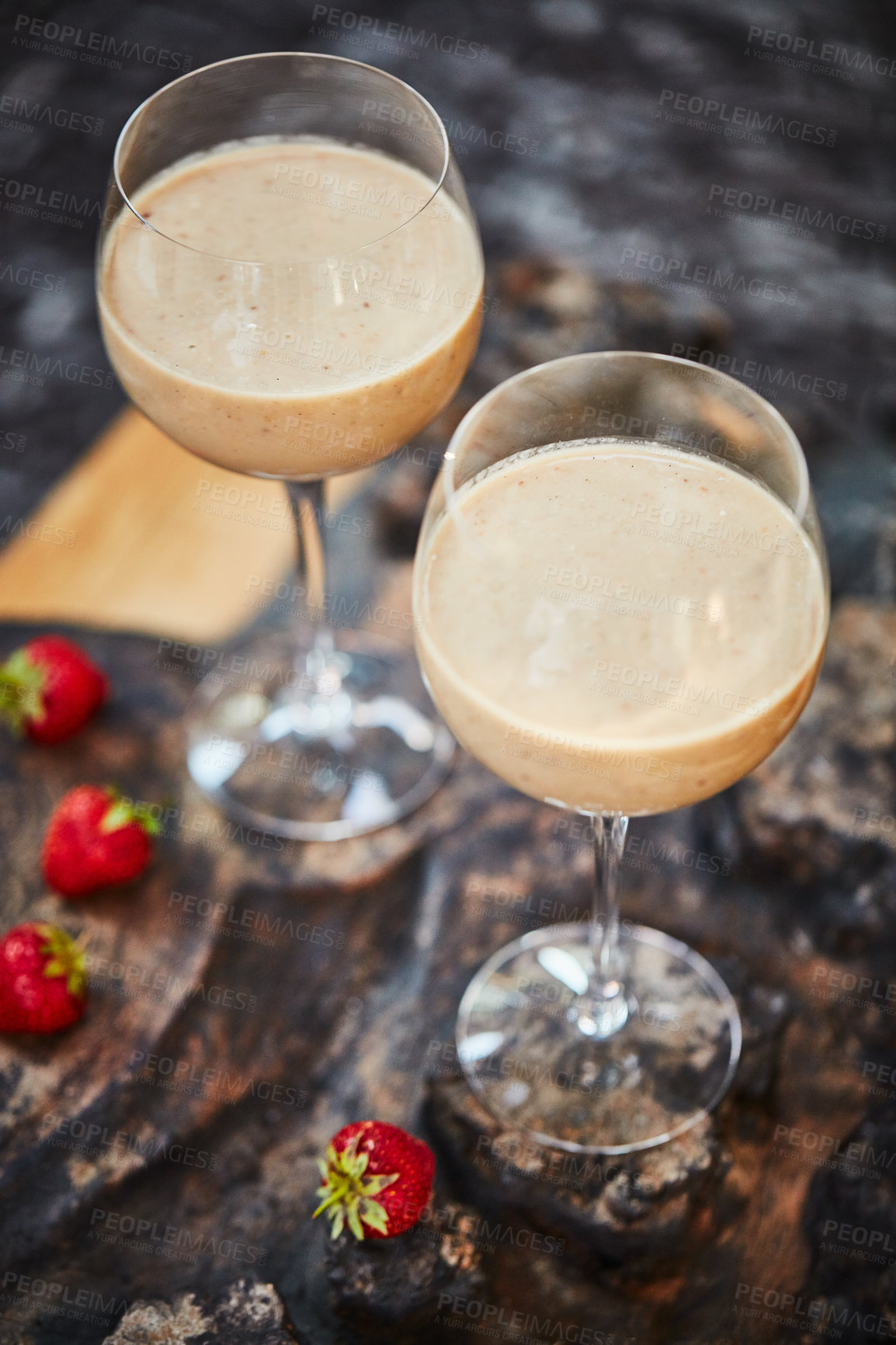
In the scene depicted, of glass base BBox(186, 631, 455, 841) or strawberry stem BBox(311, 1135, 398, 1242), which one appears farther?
glass base BBox(186, 631, 455, 841)

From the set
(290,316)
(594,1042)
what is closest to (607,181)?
(290,316)

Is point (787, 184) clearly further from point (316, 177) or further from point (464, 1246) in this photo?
point (464, 1246)

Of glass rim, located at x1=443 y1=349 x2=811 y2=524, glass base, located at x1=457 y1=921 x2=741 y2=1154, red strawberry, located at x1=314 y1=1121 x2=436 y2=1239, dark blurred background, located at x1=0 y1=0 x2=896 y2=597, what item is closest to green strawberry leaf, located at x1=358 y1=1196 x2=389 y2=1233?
red strawberry, located at x1=314 y1=1121 x2=436 y2=1239

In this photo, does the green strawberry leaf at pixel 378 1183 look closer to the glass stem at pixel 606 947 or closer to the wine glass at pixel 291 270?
the glass stem at pixel 606 947

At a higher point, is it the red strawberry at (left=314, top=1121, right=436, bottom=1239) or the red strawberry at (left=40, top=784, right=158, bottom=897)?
the red strawberry at (left=314, top=1121, right=436, bottom=1239)

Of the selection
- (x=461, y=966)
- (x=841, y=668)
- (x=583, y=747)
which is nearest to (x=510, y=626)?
(x=583, y=747)

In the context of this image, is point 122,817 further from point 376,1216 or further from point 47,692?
point 376,1216

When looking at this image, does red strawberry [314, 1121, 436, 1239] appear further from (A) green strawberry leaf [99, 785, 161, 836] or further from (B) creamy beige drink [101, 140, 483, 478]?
(B) creamy beige drink [101, 140, 483, 478]

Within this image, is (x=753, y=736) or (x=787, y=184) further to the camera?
(x=787, y=184)
